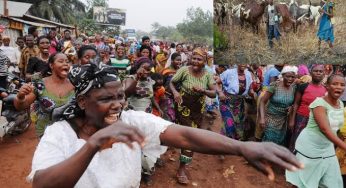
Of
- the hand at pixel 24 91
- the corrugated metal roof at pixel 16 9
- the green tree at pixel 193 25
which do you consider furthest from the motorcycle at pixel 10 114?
the green tree at pixel 193 25

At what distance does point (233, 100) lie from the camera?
591 cm

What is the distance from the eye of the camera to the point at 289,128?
17.5 ft

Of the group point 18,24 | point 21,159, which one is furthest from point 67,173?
point 18,24

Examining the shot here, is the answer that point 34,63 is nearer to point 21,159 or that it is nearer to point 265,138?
point 21,159

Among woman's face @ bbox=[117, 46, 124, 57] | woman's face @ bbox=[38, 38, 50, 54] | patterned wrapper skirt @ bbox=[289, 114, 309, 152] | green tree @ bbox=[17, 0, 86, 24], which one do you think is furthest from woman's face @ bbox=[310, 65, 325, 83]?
green tree @ bbox=[17, 0, 86, 24]

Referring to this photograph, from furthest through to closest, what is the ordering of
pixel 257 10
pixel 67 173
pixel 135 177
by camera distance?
pixel 257 10, pixel 135 177, pixel 67 173

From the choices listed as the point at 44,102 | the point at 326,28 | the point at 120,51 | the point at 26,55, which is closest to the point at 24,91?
the point at 44,102

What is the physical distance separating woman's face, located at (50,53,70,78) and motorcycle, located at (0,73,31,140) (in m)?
2.50

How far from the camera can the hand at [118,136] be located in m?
1.24

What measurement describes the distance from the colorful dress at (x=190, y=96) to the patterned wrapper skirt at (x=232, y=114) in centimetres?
84

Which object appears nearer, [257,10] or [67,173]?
[67,173]

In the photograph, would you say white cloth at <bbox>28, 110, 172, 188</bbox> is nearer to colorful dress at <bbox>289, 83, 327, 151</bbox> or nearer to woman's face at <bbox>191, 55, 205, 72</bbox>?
woman's face at <bbox>191, 55, 205, 72</bbox>

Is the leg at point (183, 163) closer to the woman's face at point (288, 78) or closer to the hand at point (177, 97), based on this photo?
the hand at point (177, 97)

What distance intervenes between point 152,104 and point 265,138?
6.14 ft
